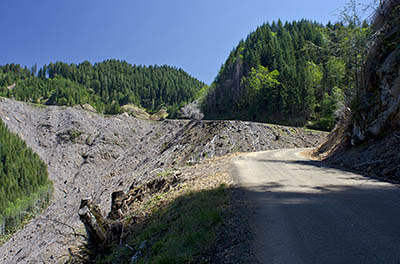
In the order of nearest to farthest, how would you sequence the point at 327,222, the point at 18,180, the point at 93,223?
the point at 327,222 < the point at 93,223 < the point at 18,180

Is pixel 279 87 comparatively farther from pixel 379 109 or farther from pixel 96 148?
pixel 379 109

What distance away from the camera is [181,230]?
469cm

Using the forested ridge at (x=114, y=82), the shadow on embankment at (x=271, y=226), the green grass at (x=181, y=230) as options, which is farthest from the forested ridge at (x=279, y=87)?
the forested ridge at (x=114, y=82)

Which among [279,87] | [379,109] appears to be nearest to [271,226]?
[379,109]

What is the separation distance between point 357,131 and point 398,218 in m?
8.29

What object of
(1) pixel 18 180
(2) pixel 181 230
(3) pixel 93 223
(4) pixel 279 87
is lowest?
(1) pixel 18 180

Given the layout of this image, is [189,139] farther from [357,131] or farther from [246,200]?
[246,200]

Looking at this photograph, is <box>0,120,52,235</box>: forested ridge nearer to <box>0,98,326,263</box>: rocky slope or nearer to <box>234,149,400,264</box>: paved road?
<box>0,98,326,263</box>: rocky slope

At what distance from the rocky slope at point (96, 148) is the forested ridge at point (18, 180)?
1796mm

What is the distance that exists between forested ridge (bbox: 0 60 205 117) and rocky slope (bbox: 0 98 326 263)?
58098 mm

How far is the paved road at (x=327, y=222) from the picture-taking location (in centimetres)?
283

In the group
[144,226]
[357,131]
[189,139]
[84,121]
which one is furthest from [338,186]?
[84,121]

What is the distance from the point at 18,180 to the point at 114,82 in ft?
350

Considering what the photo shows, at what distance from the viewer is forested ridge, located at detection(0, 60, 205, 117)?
128m
